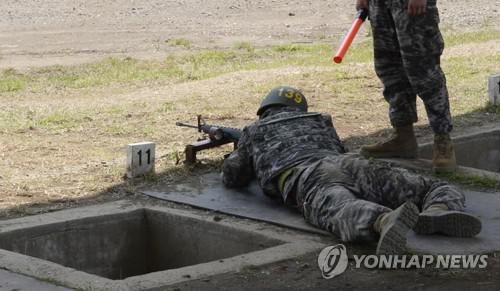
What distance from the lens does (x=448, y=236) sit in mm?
6199

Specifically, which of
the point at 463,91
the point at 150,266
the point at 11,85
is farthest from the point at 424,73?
the point at 11,85

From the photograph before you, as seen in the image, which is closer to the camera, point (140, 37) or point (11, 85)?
point (11, 85)

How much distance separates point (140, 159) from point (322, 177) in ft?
5.25

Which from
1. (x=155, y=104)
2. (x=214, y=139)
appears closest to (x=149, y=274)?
(x=214, y=139)

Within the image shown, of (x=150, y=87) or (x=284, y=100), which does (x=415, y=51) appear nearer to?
(x=284, y=100)

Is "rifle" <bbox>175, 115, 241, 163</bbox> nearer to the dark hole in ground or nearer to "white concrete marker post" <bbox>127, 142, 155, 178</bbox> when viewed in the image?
"white concrete marker post" <bbox>127, 142, 155, 178</bbox>

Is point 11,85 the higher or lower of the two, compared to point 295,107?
lower

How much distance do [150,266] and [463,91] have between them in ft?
15.2

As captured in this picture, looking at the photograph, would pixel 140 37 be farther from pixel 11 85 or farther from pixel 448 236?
pixel 448 236

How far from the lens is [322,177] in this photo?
653 centimetres

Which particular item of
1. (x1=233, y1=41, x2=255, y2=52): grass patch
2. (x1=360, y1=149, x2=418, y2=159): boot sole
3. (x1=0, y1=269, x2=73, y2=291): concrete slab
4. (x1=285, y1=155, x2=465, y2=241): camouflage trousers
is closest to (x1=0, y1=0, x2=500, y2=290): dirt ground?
(x1=233, y1=41, x2=255, y2=52): grass patch

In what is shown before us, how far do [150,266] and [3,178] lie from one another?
4.49 ft

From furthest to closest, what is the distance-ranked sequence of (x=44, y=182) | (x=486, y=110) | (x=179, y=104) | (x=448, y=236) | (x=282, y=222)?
1. (x=179, y=104)
2. (x=486, y=110)
3. (x=44, y=182)
4. (x=282, y=222)
5. (x=448, y=236)

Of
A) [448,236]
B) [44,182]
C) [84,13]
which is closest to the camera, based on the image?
[448,236]
